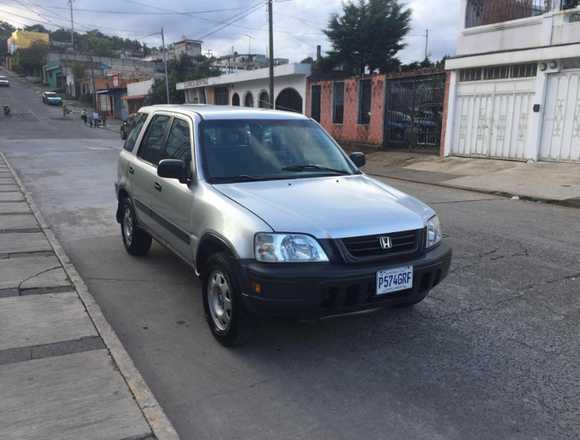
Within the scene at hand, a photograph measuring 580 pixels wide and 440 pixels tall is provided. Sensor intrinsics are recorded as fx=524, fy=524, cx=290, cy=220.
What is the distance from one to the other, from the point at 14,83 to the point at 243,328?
10810 centimetres

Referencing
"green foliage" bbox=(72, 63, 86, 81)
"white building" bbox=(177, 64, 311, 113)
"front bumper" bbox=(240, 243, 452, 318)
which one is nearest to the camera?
"front bumper" bbox=(240, 243, 452, 318)

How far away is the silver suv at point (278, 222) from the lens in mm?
3355

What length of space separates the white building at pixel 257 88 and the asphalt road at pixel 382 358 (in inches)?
857

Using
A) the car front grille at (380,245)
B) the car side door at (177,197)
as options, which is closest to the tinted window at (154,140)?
the car side door at (177,197)

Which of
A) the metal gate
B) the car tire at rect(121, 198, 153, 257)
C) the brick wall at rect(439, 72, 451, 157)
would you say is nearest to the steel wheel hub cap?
the car tire at rect(121, 198, 153, 257)

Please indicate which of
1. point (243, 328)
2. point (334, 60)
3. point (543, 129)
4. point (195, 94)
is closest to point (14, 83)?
point (195, 94)

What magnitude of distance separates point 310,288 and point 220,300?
3.02 feet

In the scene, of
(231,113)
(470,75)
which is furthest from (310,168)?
(470,75)

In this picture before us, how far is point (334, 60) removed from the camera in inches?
1540

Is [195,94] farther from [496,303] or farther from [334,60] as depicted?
[496,303]

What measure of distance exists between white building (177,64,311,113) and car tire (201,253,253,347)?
23554 millimetres

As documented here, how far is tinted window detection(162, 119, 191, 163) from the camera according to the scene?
15.1ft

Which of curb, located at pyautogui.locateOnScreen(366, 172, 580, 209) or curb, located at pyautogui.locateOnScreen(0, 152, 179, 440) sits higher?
curb, located at pyautogui.locateOnScreen(0, 152, 179, 440)

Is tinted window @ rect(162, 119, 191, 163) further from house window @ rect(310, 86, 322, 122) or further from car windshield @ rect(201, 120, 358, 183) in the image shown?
house window @ rect(310, 86, 322, 122)
